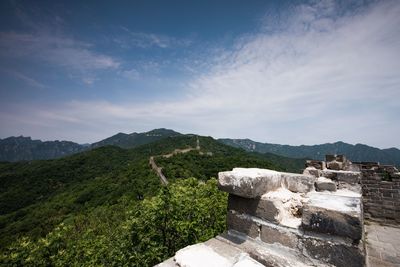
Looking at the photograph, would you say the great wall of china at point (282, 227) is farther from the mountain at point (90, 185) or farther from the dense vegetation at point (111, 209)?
the mountain at point (90, 185)

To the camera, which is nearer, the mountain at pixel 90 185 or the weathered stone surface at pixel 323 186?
the weathered stone surface at pixel 323 186

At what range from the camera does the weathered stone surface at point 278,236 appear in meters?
1.97

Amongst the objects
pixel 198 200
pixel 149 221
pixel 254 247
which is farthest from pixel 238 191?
pixel 198 200

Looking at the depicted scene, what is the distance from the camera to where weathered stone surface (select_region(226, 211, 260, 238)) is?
7.32 ft

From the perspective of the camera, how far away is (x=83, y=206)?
4997 centimetres

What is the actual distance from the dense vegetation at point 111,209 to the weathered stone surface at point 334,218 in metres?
7.13

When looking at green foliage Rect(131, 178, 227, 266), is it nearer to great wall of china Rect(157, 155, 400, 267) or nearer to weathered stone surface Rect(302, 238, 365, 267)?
great wall of china Rect(157, 155, 400, 267)

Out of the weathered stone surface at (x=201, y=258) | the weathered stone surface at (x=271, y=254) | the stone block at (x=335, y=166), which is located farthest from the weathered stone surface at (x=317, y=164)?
the weathered stone surface at (x=201, y=258)

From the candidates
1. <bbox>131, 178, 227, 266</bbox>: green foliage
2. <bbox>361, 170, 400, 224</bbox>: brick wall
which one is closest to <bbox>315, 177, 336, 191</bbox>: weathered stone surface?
<bbox>361, 170, 400, 224</bbox>: brick wall

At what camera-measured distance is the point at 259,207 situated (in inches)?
87.9

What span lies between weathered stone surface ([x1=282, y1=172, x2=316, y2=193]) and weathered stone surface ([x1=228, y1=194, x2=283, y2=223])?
649 millimetres

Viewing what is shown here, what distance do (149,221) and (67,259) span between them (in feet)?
10.5

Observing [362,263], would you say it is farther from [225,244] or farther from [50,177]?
[50,177]

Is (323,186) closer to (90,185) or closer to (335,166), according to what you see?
(335,166)
